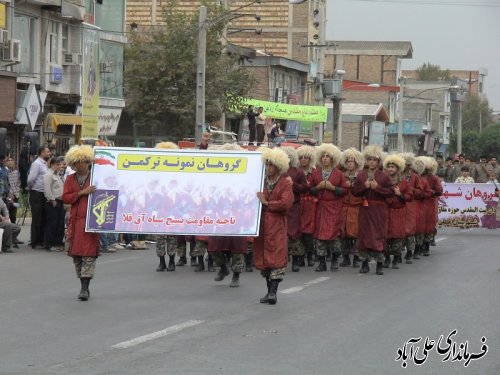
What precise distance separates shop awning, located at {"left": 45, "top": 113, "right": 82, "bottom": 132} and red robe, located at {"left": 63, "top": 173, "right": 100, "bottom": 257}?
25.0 meters

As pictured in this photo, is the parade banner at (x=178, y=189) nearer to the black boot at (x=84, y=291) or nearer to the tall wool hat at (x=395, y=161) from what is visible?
the black boot at (x=84, y=291)

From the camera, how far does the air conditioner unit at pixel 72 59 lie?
40.8 metres

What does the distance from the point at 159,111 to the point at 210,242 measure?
31.1 meters

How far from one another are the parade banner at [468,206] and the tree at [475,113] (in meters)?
112

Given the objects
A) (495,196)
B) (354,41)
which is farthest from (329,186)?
(354,41)

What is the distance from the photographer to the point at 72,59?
40.9 m

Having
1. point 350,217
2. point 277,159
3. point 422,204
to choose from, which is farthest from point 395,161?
point 277,159

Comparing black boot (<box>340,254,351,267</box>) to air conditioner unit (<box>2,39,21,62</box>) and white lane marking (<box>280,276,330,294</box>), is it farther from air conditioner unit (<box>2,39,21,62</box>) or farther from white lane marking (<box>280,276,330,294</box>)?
air conditioner unit (<box>2,39,21,62</box>)

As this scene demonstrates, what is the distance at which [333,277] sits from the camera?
17.7m

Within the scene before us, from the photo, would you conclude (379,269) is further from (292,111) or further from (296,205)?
(292,111)

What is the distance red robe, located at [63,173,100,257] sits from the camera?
14203 mm

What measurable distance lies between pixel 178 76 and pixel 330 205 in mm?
28036

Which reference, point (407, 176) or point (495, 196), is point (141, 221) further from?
point (495, 196)

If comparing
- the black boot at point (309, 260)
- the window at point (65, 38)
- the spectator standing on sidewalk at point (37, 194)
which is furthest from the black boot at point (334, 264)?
the window at point (65, 38)
